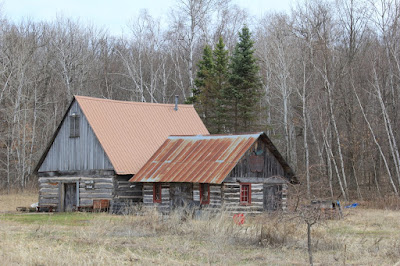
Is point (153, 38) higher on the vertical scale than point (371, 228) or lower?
higher

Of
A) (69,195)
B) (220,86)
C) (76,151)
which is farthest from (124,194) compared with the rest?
(220,86)

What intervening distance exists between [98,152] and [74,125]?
8.69 feet

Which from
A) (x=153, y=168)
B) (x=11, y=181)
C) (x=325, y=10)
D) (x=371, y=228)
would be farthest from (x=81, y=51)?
(x=371, y=228)

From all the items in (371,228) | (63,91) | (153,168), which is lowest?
(371,228)

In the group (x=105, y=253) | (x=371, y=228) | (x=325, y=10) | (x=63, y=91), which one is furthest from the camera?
(x=63, y=91)

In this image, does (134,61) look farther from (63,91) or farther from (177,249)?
(177,249)

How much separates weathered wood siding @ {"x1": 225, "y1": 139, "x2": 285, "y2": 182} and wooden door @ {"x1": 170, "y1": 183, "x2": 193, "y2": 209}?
2.42 m

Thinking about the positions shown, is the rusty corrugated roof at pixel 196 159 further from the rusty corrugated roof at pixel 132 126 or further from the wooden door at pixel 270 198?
the wooden door at pixel 270 198

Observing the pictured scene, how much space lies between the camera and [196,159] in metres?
31.0

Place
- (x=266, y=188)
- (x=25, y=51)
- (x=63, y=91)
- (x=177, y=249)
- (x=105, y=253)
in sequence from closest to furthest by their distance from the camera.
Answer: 1. (x=105, y=253)
2. (x=177, y=249)
3. (x=266, y=188)
4. (x=25, y=51)
5. (x=63, y=91)

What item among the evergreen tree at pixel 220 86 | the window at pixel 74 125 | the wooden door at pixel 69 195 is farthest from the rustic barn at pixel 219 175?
the evergreen tree at pixel 220 86

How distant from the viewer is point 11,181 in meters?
52.2

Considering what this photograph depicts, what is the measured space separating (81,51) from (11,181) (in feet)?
50.0

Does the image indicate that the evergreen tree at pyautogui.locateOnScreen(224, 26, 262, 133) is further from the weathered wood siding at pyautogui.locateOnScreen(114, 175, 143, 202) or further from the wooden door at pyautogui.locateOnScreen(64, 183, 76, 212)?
the wooden door at pyautogui.locateOnScreen(64, 183, 76, 212)
